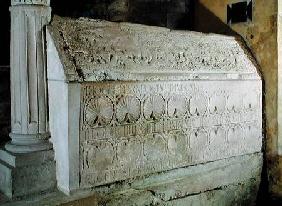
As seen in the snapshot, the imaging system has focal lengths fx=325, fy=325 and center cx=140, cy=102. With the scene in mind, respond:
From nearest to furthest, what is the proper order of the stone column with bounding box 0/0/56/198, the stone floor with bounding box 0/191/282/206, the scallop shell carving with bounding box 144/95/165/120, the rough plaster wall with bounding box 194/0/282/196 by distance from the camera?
the stone floor with bounding box 0/191/282/206 < the stone column with bounding box 0/0/56/198 < the scallop shell carving with bounding box 144/95/165/120 < the rough plaster wall with bounding box 194/0/282/196

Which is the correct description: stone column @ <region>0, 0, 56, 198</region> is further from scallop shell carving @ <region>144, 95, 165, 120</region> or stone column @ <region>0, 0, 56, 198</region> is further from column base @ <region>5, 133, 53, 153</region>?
scallop shell carving @ <region>144, 95, 165, 120</region>

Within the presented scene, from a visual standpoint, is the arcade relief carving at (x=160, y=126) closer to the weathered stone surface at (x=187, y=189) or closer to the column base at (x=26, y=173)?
the weathered stone surface at (x=187, y=189)

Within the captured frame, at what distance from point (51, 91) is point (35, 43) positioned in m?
0.41

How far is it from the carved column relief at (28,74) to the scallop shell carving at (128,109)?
64 centimetres

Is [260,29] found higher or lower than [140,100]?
higher

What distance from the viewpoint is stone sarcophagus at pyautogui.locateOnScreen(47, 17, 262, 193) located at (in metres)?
2.60

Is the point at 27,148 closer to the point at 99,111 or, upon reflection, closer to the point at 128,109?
the point at 99,111

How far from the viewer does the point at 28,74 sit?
104 inches

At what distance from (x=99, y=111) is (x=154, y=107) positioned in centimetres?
57

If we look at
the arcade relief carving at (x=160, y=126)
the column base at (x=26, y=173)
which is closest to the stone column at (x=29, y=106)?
the column base at (x=26, y=173)

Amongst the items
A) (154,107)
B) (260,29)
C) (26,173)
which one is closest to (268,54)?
(260,29)

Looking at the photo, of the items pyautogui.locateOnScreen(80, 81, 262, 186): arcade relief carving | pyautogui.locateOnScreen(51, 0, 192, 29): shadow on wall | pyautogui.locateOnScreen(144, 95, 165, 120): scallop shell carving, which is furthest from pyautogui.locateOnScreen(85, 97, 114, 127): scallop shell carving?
pyautogui.locateOnScreen(51, 0, 192, 29): shadow on wall

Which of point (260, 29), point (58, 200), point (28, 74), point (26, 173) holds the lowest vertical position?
point (58, 200)

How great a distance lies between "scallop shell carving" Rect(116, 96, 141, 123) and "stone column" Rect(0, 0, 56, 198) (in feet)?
2.07
